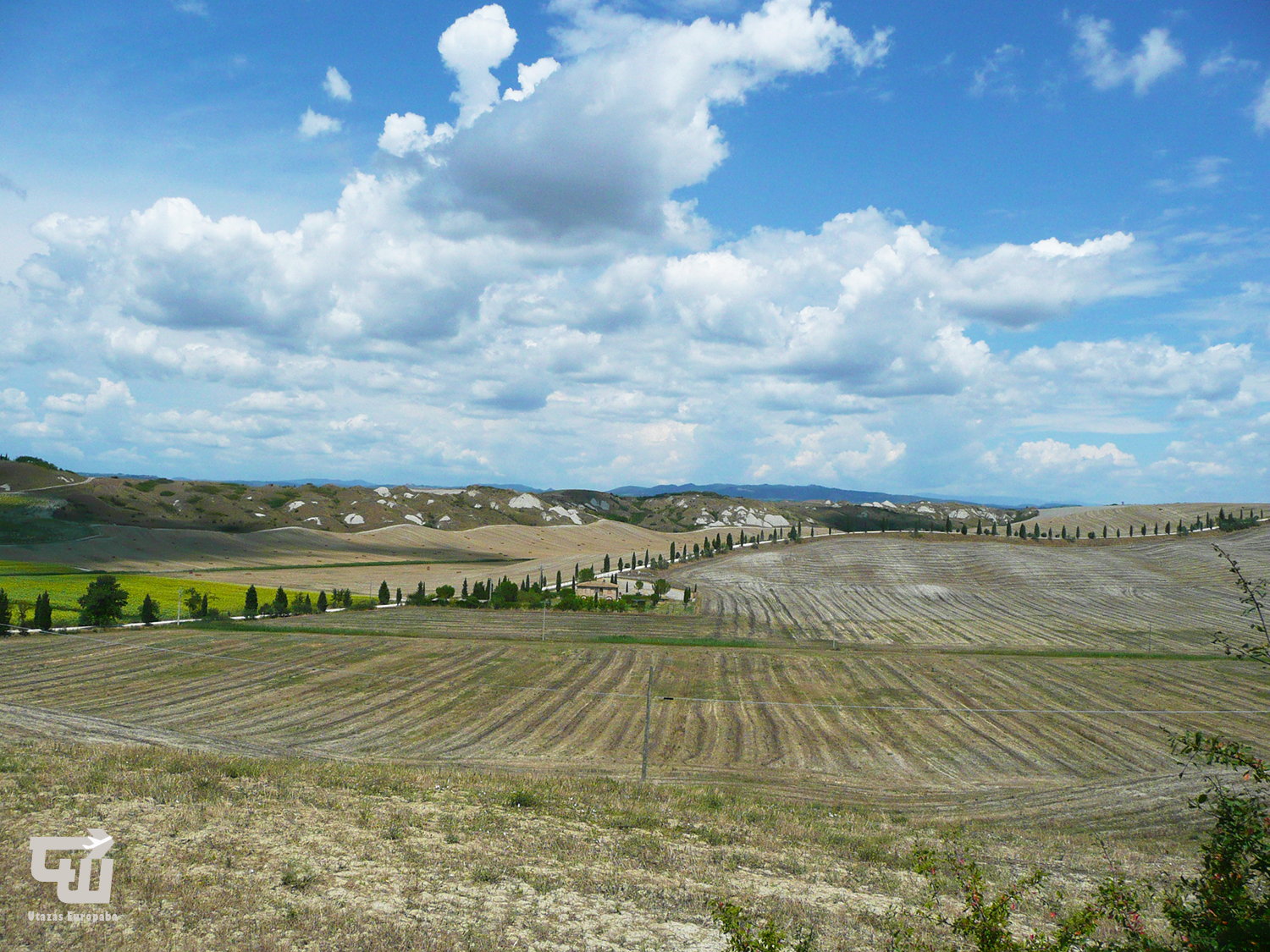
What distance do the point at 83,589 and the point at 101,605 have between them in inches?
1112

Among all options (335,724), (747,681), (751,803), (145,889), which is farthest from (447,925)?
(747,681)

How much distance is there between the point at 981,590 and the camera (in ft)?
342

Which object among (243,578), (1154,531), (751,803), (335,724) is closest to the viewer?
(751,803)

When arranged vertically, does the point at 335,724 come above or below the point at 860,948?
below

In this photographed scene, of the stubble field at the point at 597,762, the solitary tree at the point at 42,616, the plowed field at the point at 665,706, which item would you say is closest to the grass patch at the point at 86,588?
the solitary tree at the point at 42,616

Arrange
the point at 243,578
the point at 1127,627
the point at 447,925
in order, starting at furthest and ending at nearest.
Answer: the point at 243,578 → the point at 1127,627 → the point at 447,925

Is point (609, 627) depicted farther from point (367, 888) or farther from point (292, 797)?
point (367, 888)

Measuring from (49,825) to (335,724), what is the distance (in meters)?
27.2

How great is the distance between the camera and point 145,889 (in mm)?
11734

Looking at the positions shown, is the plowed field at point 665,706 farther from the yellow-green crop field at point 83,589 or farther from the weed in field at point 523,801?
the yellow-green crop field at point 83,589

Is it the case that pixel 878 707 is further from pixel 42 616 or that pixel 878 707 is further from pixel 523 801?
pixel 42 616

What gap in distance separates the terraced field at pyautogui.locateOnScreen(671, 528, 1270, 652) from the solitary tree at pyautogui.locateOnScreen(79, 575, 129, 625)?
5750cm

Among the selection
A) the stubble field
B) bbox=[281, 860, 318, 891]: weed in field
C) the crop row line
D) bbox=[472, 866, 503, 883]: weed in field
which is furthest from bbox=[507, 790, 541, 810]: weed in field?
the crop row line

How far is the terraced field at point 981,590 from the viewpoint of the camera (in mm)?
78625
